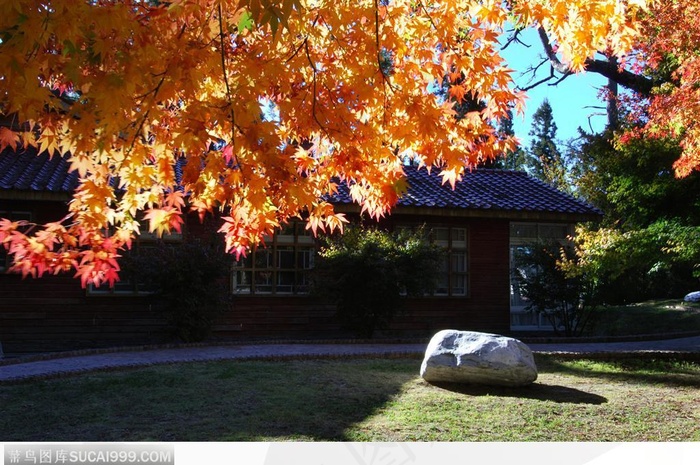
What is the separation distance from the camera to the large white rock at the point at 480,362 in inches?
278

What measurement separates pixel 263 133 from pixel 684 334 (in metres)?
12.3

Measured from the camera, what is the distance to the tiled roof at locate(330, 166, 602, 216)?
1336 centimetres

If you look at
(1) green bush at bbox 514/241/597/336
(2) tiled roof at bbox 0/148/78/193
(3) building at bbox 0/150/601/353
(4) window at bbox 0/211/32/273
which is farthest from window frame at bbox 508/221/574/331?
(4) window at bbox 0/211/32/273

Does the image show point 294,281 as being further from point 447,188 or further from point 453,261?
point 447,188

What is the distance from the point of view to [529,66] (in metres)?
17.8

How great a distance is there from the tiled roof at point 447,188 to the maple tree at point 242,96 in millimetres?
5999

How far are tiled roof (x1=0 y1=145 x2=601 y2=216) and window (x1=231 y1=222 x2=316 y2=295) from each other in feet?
3.68

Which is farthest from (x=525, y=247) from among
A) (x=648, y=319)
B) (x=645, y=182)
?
(x=648, y=319)

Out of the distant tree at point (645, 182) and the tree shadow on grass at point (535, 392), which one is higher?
the distant tree at point (645, 182)

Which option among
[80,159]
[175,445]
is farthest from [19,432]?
[80,159]

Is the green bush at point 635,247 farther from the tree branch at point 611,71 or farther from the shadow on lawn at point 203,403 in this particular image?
the tree branch at point 611,71

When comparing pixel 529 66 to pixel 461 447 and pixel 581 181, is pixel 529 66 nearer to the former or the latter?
pixel 581 181

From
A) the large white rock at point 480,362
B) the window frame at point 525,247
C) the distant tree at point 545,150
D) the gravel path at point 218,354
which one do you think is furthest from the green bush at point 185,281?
the distant tree at point 545,150

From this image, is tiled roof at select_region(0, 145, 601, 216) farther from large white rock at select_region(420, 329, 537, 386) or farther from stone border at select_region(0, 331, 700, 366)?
large white rock at select_region(420, 329, 537, 386)
